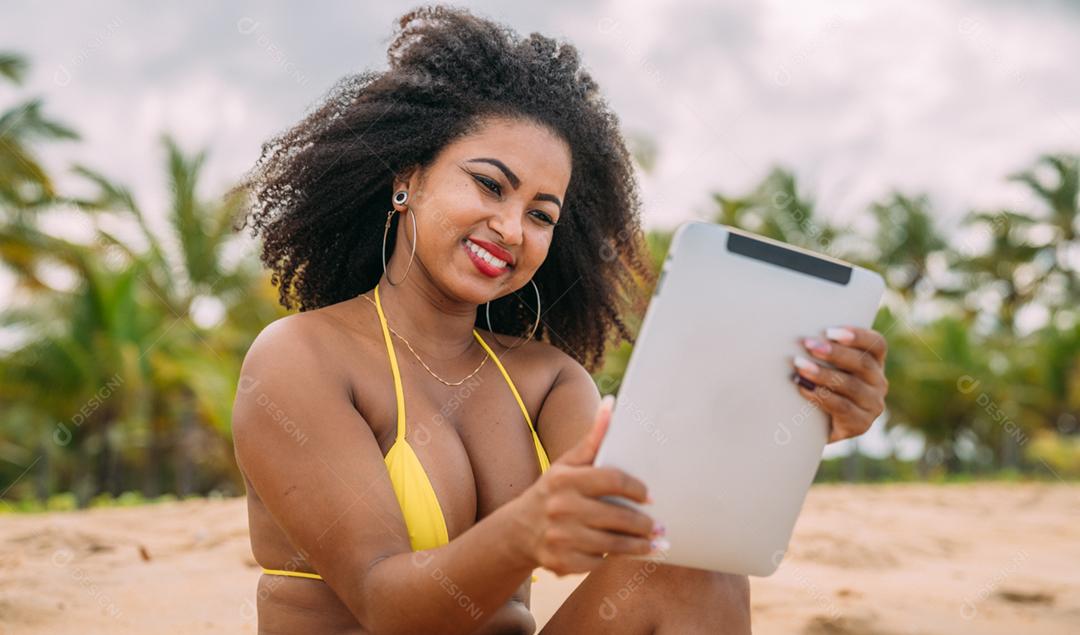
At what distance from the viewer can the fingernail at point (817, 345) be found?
1531mm

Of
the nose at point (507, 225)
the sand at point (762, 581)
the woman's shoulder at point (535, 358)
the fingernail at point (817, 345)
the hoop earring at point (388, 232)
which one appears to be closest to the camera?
the fingernail at point (817, 345)

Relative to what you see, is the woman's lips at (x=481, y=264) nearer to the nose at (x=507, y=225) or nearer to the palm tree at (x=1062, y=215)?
the nose at (x=507, y=225)

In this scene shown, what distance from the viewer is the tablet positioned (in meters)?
1.43

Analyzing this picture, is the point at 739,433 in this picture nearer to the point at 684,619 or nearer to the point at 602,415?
the point at 602,415

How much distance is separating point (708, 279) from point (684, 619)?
0.69 m

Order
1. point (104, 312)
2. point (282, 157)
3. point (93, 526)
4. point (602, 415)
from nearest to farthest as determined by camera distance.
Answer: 1. point (602, 415)
2. point (282, 157)
3. point (93, 526)
4. point (104, 312)

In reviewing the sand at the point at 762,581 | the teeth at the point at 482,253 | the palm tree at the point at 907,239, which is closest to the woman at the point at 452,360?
the teeth at the point at 482,253

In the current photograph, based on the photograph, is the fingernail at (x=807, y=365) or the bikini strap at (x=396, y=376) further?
the bikini strap at (x=396, y=376)

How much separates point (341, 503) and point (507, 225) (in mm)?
669

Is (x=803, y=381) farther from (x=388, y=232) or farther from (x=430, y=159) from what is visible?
(x=388, y=232)

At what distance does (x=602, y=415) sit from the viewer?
1327 millimetres

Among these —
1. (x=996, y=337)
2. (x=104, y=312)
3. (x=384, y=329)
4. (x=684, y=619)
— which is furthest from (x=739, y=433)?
(x=996, y=337)

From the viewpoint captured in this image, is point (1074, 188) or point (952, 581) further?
point (1074, 188)

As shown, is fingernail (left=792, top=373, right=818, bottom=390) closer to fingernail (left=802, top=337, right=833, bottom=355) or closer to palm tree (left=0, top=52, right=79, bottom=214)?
fingernail (left=802, top=337, right=833, bottom=355)
